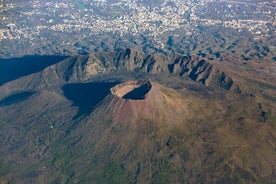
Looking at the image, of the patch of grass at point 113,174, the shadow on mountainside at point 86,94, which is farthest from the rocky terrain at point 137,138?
the shadow on mountainside at point 86,94

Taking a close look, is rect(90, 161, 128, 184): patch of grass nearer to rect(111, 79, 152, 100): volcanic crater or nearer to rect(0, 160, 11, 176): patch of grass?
→ rect(0, 160, 11, 176): patch of grass

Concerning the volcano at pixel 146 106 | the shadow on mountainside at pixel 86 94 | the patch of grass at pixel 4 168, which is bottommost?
the patch of grass at pixel 4 168

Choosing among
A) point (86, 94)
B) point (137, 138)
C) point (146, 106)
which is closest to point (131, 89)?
point (146, 106)

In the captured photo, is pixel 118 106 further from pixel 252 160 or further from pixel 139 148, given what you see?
pixel 252 160

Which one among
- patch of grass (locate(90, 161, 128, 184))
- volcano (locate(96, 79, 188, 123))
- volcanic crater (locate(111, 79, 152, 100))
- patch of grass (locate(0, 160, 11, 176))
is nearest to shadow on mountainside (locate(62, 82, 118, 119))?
volcanic crater (locate(111, 79, 152, 100))

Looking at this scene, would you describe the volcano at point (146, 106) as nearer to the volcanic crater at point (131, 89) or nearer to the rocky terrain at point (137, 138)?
the volcanic crater at point (131, 89)

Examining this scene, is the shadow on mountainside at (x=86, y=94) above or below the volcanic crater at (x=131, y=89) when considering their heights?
below

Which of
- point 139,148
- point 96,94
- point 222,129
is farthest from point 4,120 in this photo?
point 222,129

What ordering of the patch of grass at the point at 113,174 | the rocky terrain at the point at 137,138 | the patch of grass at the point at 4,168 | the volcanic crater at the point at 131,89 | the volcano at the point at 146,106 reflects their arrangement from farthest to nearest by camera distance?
the volcanic crater at the point at 131,89, the volcano at the point at 146,106, the patch of grass at the point at 4,168, the rocky terrain at the point at 137,138, the patch of grass at the point at 113,174
